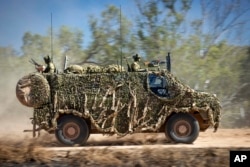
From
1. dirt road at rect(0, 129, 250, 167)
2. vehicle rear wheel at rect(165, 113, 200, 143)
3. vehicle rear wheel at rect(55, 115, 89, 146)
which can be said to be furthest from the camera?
vehicle rear wheel at rect(55, 115, 89, 146)

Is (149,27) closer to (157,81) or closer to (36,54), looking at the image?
(36,54)

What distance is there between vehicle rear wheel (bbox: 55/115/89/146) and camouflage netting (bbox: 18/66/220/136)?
8.7 inches

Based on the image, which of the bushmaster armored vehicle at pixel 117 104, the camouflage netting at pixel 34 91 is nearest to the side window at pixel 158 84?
the bushmaster armored vehicle at pixel 117 104

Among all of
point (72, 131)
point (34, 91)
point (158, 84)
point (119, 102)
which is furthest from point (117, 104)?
point (34, 91)

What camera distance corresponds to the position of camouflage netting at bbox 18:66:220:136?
13305 mm

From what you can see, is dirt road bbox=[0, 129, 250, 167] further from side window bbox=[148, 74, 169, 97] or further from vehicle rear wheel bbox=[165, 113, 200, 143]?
side window bbox=[148, 74, 169, 97]

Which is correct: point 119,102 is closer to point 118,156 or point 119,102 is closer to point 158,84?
point 158,84

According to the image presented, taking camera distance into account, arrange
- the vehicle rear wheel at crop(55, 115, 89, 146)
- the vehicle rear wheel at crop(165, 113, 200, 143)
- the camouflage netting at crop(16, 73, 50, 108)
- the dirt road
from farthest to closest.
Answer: the vehicle rear wheel at crop(55, 115, 89, 146), the camouflage netting at crop(16, 73, 50, 108), the vehicle rear wheel at crop(165, 113, 200, 143), the dirt road

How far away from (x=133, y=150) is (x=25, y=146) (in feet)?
9.70

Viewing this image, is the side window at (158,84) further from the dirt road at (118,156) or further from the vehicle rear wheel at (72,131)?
the vehicle rear wheel at (72,131)

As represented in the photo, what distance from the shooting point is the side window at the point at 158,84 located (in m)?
13.5

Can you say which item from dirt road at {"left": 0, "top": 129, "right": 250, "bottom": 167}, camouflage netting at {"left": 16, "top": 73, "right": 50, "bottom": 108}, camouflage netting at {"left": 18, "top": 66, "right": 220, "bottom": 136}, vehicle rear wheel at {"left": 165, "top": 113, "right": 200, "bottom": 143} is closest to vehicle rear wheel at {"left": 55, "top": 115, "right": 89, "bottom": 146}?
camouflage netting at {"left": 18, "top": 66, "right": 220, "bottom": 136}

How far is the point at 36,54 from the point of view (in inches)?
1000

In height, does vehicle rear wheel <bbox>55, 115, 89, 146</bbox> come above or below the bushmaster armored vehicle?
below
